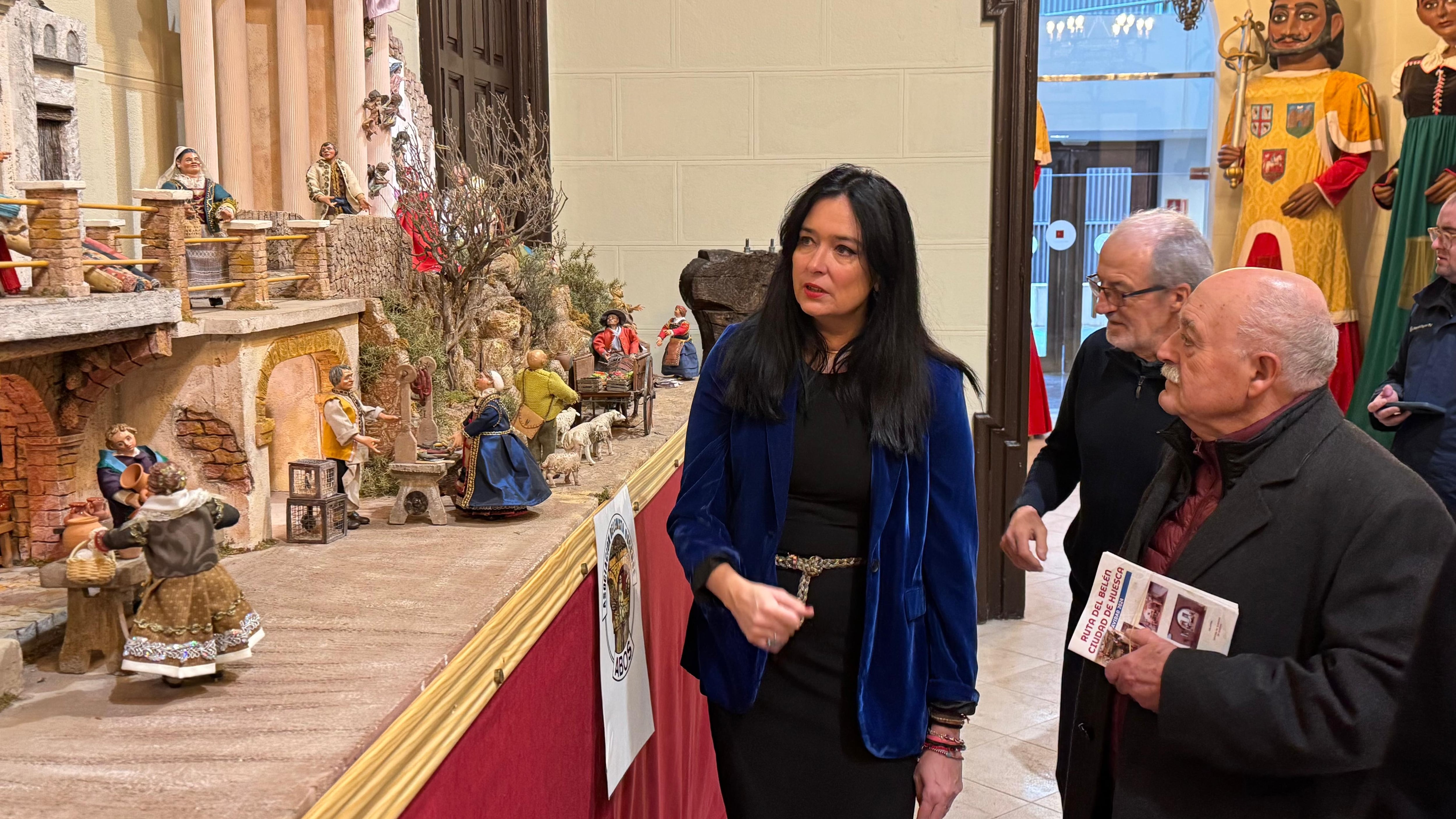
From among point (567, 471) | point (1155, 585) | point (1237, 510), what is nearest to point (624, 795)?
point (567, 471)

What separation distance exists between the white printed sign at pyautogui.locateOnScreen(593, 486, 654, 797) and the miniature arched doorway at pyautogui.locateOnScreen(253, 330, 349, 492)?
0.77 metres

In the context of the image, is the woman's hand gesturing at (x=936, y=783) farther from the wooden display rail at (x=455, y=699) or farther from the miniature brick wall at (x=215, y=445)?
the miniature brick wall at (x=215, y=445)

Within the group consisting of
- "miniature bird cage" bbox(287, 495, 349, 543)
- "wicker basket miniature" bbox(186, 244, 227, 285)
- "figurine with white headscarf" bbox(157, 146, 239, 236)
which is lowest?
"miniature bird cage" bbox(287, 495, 349, 543)

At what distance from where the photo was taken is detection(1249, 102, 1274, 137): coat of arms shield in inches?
355

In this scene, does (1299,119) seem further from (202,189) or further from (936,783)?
(202,189)

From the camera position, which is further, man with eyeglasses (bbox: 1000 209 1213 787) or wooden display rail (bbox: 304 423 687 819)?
man with eyeglasses (bbox: 1000 209 1213 787)

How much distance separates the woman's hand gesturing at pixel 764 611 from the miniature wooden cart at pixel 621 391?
1.81m

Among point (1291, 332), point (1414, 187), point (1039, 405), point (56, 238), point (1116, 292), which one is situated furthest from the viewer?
point (1039, 405)

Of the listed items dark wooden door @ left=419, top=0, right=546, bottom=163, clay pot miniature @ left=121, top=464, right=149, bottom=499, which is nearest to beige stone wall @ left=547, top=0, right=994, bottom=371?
dark wooden door @ left=419, top=0, right=546, bottom=163

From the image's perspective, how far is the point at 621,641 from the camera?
3.08m

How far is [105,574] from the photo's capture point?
182cm

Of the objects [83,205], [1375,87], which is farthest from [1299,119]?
[83,205]

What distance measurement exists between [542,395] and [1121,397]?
159 centimetres

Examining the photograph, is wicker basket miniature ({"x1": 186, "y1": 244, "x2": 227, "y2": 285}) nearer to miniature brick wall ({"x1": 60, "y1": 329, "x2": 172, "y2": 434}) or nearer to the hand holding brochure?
miniature brick wall ({"x1": 60, "y1": 329, "x2": 172, "y2": 434})
